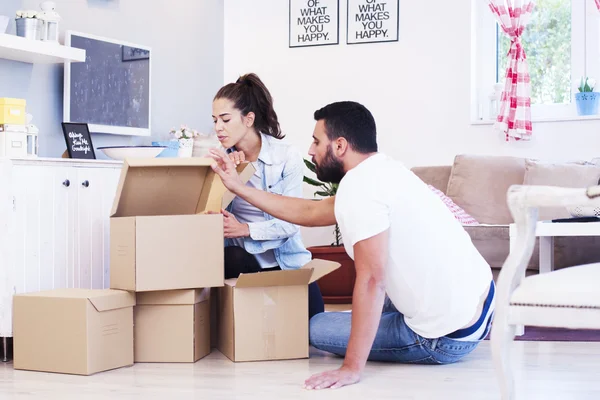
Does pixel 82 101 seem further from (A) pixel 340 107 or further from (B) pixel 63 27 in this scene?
(A) pixel 340 107

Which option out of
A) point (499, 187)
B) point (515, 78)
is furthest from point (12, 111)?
point (515, 78)

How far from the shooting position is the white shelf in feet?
10.9

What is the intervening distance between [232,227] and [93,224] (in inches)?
27.4

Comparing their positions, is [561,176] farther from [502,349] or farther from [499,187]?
[502,349]

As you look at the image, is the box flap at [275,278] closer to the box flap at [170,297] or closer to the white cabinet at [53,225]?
the box flap at [170,297]

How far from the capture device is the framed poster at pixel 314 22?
216 inches

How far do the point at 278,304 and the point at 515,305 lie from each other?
1191 millimetres

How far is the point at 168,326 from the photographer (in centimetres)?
281

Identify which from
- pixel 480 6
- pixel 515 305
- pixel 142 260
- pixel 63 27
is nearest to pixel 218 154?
pixel 142 260

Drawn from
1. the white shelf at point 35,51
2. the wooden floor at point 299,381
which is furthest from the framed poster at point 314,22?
the wooden floor at point 299,381

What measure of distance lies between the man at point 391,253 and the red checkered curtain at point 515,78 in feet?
8.20

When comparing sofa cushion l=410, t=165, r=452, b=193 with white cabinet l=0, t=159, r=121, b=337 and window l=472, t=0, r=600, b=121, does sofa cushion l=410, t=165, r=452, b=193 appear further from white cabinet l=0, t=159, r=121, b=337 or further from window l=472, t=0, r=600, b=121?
white cabinet l=0, t=159, r=121, b=337

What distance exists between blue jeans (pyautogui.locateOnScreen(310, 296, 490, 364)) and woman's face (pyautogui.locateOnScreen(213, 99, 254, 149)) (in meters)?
0.76

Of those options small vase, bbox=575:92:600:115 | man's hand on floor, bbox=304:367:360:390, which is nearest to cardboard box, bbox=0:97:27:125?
man's hand on floor, bbox=304:367:360:390
